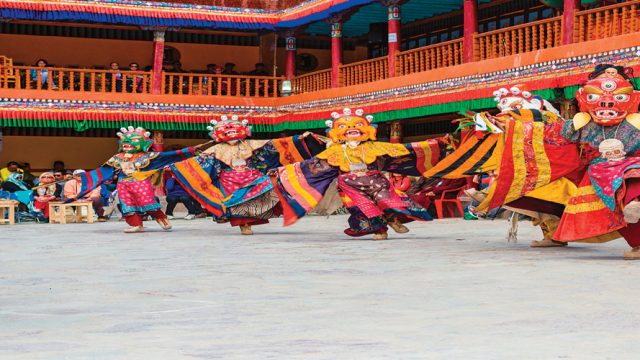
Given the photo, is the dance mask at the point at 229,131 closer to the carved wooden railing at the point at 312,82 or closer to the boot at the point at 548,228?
the boot at the point at 548,228

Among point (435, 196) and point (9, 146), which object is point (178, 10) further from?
point (435, 196)

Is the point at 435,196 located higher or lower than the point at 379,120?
lower

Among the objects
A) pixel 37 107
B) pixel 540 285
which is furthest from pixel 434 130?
pixel 540 285

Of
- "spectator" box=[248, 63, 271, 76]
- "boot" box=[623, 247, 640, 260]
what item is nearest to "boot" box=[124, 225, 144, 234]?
"boot" box=[623, 247, 640, 260]

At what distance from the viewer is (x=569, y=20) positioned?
1700cm

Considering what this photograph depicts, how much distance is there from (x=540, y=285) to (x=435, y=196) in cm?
1169

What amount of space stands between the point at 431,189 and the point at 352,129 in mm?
6230

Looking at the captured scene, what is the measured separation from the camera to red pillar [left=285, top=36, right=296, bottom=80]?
2625 cm

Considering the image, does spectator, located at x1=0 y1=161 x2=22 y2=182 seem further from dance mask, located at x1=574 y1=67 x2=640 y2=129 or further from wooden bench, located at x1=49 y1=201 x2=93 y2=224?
dance mask, located at x1=574 y1=67 x2=640 y2=129

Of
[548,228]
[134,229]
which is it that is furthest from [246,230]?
[548,228]

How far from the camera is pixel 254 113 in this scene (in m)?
26.1

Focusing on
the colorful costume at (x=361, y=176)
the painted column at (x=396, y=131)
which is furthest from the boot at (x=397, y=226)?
the painted column at (x=396, y=131)

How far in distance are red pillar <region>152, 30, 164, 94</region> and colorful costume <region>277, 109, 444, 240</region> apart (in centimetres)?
1259

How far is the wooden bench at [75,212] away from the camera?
1939 centimetres
